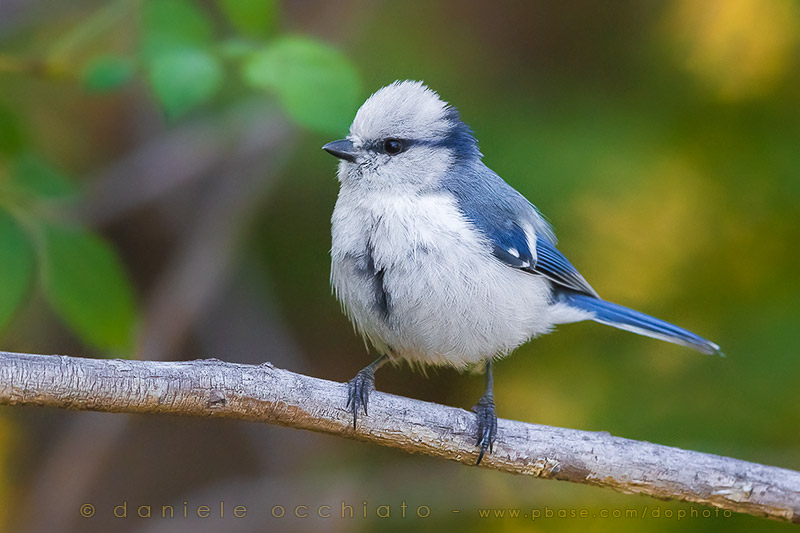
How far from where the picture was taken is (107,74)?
2.29 metres

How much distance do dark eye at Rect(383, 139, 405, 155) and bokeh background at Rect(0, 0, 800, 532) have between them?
0.51m

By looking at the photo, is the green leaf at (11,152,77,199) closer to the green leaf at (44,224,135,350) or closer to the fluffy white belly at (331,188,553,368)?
the green leaf at (44,224,135,350)

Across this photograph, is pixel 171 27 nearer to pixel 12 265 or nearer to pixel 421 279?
pixel 12 265

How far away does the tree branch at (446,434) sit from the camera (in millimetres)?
1941

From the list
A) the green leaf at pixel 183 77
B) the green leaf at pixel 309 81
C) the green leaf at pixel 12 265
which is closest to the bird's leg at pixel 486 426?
the green leaf at pixel 309 81

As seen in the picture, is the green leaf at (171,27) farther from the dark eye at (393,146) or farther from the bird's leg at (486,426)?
the bird's leg at (486,426)

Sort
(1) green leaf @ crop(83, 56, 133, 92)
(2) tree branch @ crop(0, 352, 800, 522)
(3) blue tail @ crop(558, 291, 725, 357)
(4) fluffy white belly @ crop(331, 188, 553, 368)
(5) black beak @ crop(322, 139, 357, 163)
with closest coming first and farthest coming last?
(2) tree branch @ crop(0, 352, 800, 522), (1) green leaf @ crop(83, 56, 133, 92), (4) fluffy white belly @ crop(331, 188, 553, 368), (5) black beak @ crop(322, 139, 357, 163), (3) blue tail @ crop(558, 291, 725, 357)

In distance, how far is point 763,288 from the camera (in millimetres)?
3189

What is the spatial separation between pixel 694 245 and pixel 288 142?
194 centimetres

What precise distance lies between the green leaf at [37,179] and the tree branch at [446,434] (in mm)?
795

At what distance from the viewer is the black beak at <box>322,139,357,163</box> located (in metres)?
2.56

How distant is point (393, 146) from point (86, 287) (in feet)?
3.49

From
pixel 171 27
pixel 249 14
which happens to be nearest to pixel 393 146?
pixel 249 14

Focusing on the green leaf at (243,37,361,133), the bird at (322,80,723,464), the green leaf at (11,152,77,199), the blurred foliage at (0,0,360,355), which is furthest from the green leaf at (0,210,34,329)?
the bird at (322,80,723,464)
